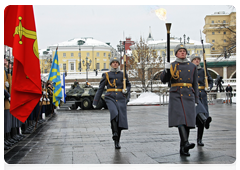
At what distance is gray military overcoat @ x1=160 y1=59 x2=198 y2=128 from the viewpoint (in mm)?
6535

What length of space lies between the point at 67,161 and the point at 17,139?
3289 mm

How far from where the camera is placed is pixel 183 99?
21.8ft

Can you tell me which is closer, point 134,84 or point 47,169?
point 47,169

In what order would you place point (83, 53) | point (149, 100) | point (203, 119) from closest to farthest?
point (203, 119)
point (149, 100)
point (83, 53)

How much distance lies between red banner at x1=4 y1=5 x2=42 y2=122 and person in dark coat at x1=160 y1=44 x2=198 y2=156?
2385 mm

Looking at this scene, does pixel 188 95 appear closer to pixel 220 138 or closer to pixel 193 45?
pixel 220 138

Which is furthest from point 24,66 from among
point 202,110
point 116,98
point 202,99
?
point 202,99

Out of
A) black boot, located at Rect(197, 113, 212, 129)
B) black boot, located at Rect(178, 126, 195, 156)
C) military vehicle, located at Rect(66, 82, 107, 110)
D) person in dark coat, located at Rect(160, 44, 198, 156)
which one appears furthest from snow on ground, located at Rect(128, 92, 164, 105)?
black boot, located at Rect(178, 126, 195, 156)

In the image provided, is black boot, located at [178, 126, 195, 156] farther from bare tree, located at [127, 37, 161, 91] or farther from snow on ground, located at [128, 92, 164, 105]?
bare tree, located at [127, 37, 161, 91]

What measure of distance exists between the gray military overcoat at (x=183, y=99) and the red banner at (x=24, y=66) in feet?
7.83

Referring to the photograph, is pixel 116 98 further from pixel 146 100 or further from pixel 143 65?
pixel 143 65

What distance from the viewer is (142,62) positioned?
4466cm

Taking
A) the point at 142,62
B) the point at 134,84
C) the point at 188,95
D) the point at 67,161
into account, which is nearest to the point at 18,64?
the point at 67,161

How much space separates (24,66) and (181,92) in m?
2.94
